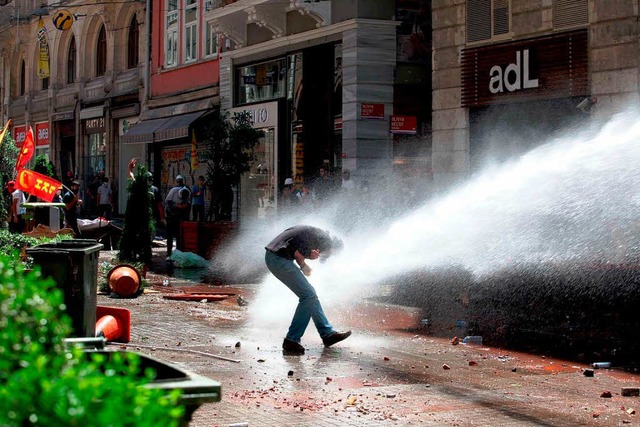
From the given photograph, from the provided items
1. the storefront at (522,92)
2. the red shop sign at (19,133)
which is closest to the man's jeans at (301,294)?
the storefront at (522,92)

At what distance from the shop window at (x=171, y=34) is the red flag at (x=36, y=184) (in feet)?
60.2

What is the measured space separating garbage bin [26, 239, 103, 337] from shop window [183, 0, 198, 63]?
24.7m

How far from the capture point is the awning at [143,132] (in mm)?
32312

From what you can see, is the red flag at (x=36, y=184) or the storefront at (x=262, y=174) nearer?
the red flag at (x=36, y=184)

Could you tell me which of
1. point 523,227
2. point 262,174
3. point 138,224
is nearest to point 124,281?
point 138,224

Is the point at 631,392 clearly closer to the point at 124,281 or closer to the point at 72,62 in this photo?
the point at 124,281

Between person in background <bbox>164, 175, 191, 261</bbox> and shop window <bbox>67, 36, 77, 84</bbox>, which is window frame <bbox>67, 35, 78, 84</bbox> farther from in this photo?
person in background <bbox>164, 175, 191, 261</bbox>

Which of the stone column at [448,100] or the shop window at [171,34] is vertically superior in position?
the shop window at [171,34]

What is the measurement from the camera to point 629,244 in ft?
37.0

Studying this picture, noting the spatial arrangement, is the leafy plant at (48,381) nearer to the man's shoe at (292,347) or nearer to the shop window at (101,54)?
the man's shoe at (292,347)

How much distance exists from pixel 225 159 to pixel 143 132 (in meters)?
10.8

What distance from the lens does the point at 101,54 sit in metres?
40.4

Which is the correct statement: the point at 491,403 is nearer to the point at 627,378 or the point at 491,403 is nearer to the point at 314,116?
the point at 627,378

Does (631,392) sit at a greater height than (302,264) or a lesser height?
lesser
